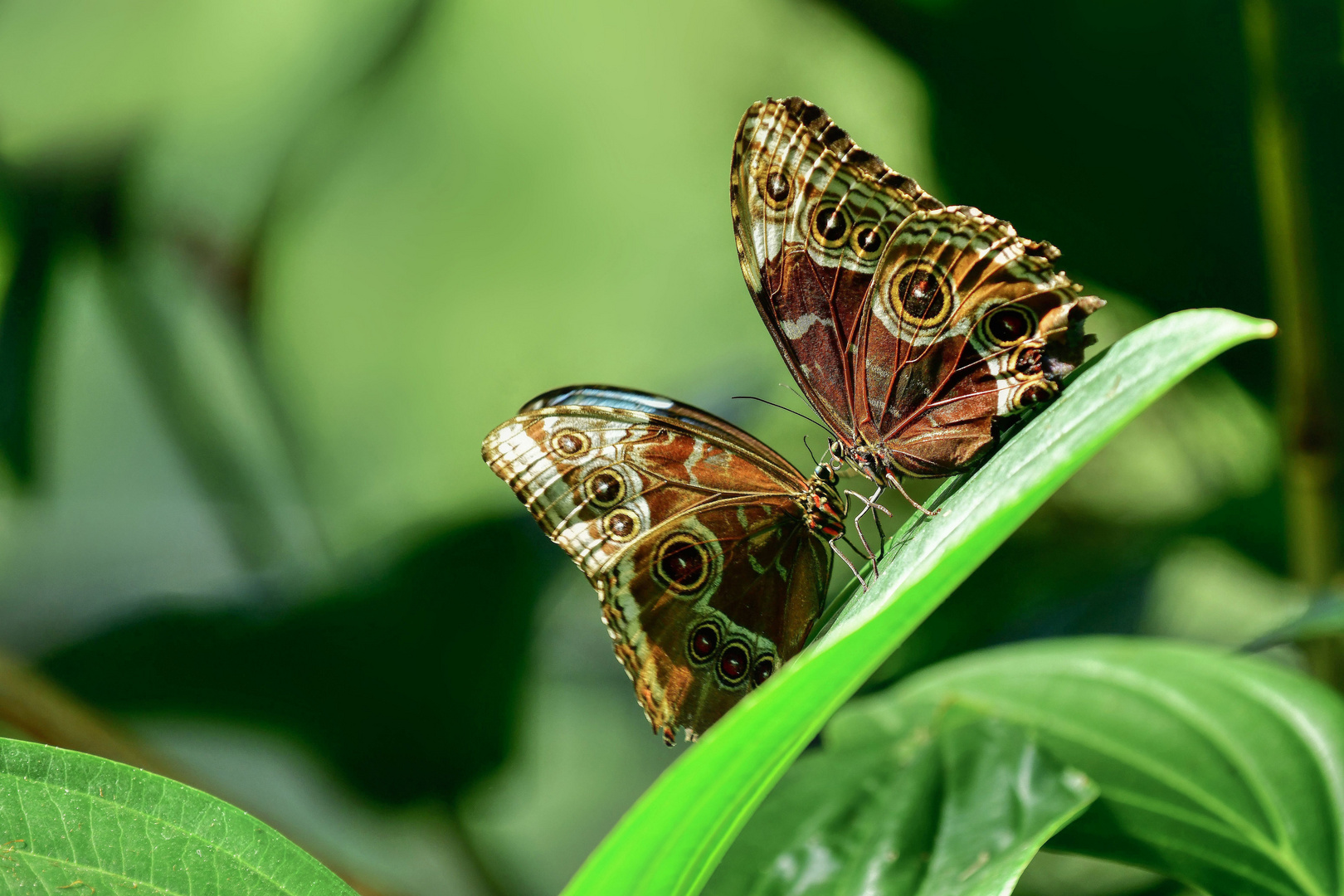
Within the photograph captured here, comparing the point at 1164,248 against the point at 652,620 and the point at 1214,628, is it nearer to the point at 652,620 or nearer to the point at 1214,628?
the point at 1214,628

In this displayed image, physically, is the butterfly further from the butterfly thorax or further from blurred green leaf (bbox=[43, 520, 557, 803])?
blurred green leaf (bbox=[43, 520, 557, 803])

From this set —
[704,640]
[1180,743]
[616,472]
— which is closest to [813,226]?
[616,472]

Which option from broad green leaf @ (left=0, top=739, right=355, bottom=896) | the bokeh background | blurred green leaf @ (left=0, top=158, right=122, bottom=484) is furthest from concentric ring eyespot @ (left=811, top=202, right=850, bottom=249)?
blurred green leaf @ (left=0, top=158, right=122, bottom=484)

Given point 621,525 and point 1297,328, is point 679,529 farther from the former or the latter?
point 1297,328

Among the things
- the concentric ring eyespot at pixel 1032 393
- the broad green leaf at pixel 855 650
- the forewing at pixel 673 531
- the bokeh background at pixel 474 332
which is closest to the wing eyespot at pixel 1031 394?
the concentric ring eyespot at pixel 1032 393

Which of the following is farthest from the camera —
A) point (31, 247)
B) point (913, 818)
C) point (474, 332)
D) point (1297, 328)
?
point (474, 332)

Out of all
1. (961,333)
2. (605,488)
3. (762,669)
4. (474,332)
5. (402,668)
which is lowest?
(762,669)

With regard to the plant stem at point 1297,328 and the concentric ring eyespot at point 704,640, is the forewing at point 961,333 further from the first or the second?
the plant stem at point 1297,328
